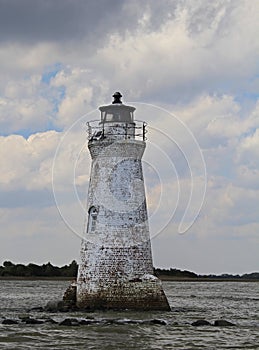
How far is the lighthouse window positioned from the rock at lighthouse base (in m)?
2.47

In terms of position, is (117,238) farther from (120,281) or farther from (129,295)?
(129,295)

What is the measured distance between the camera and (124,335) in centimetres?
2316

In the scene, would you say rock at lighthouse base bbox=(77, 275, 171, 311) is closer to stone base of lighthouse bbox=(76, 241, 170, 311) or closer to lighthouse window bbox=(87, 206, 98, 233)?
stone base of lighthouse bbox=(76, 241, 170, 311)

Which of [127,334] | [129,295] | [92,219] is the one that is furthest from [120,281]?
[127,334]

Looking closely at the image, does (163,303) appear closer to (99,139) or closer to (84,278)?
(84,278)

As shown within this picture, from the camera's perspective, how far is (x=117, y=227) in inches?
1158

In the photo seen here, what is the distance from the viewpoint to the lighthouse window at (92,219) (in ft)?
98.6

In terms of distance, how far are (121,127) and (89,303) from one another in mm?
6992

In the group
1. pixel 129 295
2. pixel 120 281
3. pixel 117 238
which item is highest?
pixel 117 238

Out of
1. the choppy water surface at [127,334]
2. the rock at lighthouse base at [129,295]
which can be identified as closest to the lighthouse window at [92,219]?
the rock at lighthouse base at [129,295]

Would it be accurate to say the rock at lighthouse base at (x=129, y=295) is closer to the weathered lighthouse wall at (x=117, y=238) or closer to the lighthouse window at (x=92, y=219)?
the weathered lighthouse wall at (x=117, y=238)

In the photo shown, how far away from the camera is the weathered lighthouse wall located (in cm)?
2892

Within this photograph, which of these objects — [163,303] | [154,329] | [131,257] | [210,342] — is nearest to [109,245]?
[131,257]

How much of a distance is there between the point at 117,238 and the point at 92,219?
155cm
